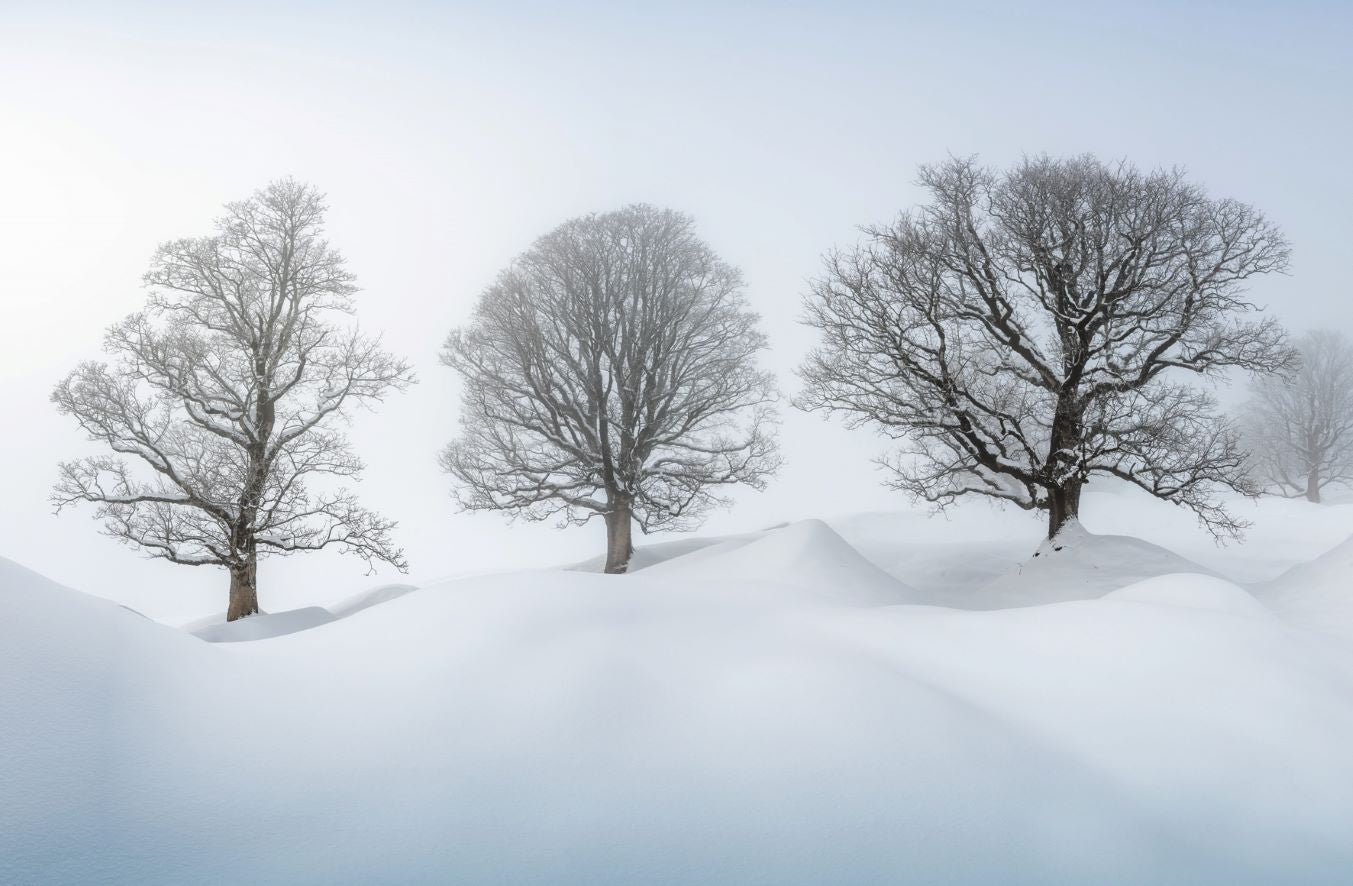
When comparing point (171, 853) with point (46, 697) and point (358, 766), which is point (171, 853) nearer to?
point (358, 766)

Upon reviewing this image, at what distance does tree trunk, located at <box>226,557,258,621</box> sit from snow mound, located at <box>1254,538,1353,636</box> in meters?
16.1

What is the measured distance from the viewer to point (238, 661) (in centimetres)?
493

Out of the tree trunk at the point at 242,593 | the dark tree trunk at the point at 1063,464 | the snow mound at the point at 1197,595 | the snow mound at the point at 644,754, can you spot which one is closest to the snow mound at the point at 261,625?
the tree trunk at the point at 242,593

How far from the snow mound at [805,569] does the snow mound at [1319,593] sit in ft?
16.5

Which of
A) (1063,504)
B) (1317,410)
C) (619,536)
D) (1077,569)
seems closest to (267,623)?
(619,536)

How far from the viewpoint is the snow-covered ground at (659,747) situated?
128 inches

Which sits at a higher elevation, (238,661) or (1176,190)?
(1176,190)

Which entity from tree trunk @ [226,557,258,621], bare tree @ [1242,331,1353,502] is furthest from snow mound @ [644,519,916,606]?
bare tree @ [1242,331,1353,502]

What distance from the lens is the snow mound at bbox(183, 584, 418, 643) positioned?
36.3 feet

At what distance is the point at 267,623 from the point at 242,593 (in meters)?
1.44

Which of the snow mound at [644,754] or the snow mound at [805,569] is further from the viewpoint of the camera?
the snow mound at [805,569]

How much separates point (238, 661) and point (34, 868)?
2188 mm

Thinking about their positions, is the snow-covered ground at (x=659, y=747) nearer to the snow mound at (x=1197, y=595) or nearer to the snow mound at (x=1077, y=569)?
the snow mound at (x=1197, y=595)

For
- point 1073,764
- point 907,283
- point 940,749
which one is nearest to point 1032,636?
point 1073,764
